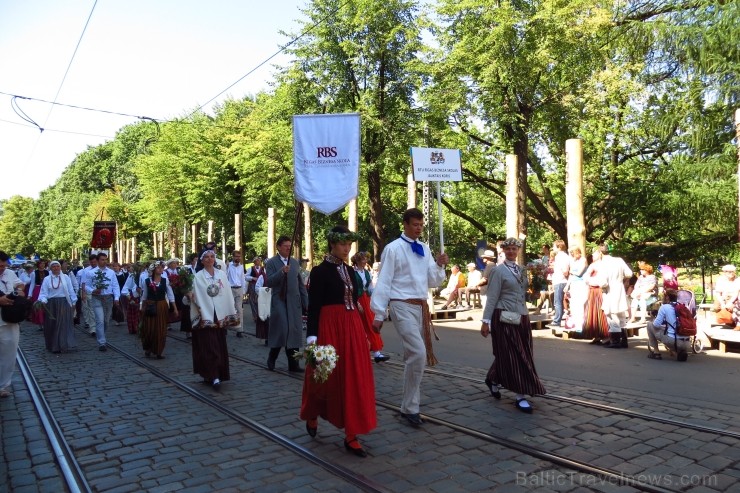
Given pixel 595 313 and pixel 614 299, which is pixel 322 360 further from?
pixel 595 313

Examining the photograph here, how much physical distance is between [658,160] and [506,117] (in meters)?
7.52

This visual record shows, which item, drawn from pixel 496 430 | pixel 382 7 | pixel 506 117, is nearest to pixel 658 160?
pixel 506 117

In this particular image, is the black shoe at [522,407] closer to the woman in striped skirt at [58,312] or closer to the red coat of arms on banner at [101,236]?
the woman in striped skirt at [58,312]

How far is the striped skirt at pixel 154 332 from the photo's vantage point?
36.3ft

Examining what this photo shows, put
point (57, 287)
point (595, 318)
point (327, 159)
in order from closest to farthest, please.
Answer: point (327, 159), point (595, 318), point (57, 287)

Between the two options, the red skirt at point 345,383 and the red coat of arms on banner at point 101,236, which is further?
the red coat of arms on banner at point 101,236

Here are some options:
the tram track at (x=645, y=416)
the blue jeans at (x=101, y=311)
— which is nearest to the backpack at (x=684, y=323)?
the tram track at (x=645, y=416)

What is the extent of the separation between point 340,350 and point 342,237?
106cm

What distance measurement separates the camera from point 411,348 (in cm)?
586

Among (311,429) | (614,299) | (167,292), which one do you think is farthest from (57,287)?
(614,299)

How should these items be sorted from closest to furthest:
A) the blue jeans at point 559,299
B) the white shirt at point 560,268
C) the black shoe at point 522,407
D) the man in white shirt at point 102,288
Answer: the black shoe at point 522,407
the blue jeans at point 559,299
the white shirt at point 560,268
the man in white shirt at point 102,288

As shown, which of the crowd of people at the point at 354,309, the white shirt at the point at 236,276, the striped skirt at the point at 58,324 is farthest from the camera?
the white shirt at the point at 236,276

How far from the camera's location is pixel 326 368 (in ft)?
16.3

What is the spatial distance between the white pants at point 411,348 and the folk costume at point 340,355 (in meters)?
0.57
